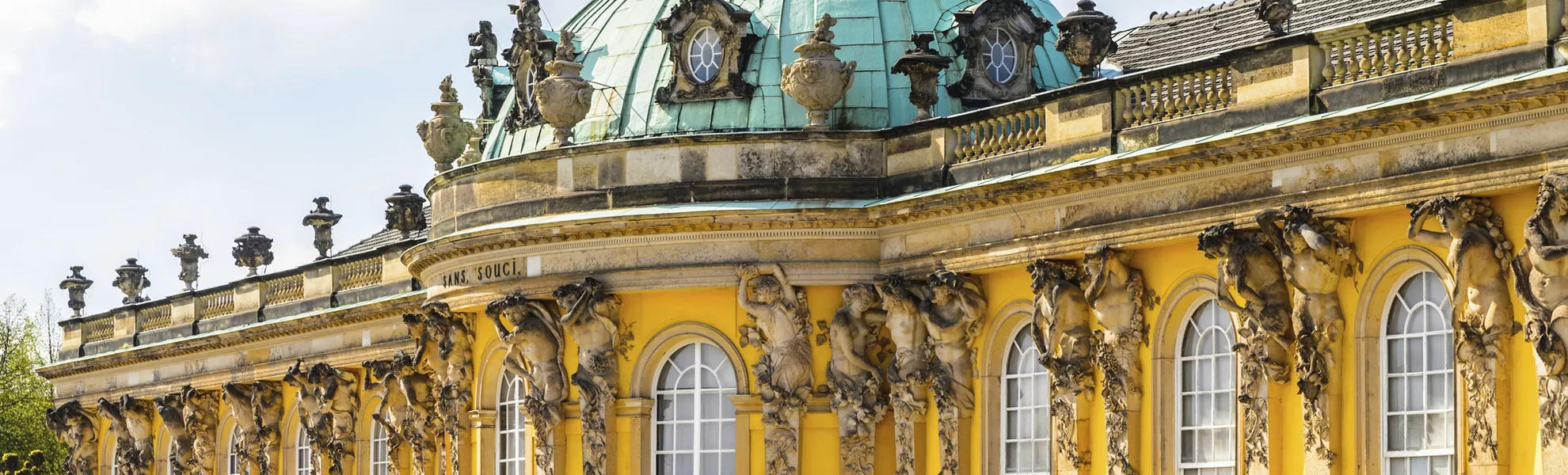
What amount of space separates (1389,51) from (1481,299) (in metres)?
2.65

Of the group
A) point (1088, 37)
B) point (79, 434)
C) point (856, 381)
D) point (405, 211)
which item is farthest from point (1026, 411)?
point (79, 434)

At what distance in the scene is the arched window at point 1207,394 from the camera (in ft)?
88.2

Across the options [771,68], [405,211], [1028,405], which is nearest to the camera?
[1028,405]

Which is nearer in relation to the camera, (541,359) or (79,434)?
(541,359)

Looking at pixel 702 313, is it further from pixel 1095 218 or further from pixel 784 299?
pixel 1095 218

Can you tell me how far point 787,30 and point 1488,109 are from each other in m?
12.4

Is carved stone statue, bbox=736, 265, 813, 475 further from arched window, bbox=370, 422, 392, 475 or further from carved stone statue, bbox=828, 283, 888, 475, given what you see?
arched window, bbox=370, 422, 392, 475

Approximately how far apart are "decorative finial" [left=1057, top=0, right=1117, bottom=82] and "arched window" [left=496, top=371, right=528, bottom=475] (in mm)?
9346

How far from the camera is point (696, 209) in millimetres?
32031

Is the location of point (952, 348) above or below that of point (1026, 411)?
above

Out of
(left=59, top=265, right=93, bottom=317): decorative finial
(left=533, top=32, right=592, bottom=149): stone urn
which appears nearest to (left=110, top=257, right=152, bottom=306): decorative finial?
(left=59, top=265, right=93, bottom=317): decorative finial

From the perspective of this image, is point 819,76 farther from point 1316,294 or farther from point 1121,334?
point 1316,294

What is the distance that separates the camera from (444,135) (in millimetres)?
38438

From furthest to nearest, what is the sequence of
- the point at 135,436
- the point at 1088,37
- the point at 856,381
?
the point at 135,436
the point at 856,381
the point at 1088,37
